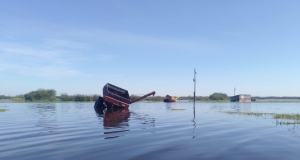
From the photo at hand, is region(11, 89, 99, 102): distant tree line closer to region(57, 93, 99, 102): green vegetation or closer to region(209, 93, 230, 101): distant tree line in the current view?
region(57, 93, 99, 102): green vegetation

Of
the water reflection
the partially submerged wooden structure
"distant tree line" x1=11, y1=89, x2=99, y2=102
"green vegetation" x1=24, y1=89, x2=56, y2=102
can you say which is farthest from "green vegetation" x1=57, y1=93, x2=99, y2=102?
the water reflection

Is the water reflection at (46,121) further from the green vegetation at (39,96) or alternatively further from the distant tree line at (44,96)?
the green vegetation at (39,96)

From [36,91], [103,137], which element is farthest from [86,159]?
[36,91]

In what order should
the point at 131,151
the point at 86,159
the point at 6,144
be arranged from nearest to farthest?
the point at 86,159, the point at 131,151, the point at 6,144

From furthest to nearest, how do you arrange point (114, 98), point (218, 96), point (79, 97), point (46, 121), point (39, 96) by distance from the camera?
point (218, 96) → point (39, 96) → point (79, 97) → point (114, 98) → point (46, 121)

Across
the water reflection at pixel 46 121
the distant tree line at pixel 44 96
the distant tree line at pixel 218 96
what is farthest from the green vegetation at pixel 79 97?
the water reflection at pixel 46 121

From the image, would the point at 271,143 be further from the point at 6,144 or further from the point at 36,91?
the point at 36,91

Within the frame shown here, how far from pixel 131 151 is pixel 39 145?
14.9 ft

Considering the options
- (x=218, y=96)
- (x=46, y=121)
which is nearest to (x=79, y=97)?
(x=218, y=96)

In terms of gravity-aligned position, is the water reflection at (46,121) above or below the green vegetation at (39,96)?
below

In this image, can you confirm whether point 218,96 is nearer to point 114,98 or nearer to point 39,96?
point 39,96

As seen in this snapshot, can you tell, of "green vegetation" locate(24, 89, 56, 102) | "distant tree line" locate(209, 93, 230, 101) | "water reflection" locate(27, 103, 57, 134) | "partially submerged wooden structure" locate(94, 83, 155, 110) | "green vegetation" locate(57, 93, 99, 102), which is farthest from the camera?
"distant tree line" locate(209, 93, 230, 101)

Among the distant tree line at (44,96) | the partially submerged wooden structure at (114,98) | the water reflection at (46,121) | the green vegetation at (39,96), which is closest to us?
the water reflection at (46,121)

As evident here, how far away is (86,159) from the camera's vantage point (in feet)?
27.4
